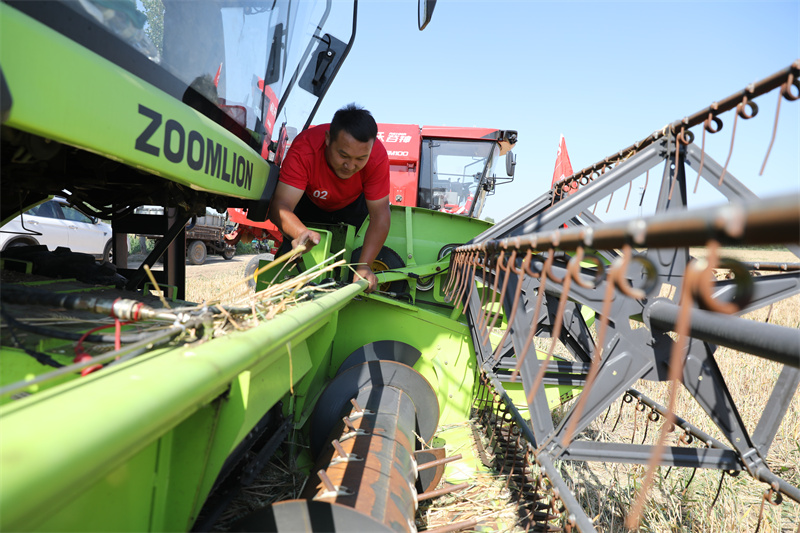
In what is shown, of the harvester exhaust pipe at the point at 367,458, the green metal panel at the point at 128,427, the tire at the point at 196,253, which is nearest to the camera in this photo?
the green metal panel at the point at 128,427

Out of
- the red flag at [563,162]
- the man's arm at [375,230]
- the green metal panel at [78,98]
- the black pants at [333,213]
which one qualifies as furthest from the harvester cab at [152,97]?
the red flag at [563,162]

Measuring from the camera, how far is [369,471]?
154 centimetres

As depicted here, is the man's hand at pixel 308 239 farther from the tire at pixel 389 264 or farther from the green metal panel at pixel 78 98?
the tire at pixel 389 264

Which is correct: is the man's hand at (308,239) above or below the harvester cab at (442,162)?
below

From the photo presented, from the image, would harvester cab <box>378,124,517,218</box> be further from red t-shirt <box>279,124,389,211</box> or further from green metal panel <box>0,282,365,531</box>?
green metal panel <box>0,282,365,531</box>

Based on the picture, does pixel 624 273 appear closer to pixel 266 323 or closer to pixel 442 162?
pixel 266 323

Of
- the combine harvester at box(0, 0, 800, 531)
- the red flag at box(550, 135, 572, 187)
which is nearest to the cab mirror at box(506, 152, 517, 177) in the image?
the red flag at box(550, 135, 572, 187)

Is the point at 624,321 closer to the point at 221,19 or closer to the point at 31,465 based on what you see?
the point at 31,465

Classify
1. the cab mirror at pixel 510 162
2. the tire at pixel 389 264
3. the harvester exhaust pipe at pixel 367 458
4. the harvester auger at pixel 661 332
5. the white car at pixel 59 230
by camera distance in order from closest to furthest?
the harvester exhaust pipe at pixel 367 458, the harvester auger at pixel 661 332, the tire at pixel 389 264, the cab mirror at pixel 510 162, the white car at pixel 59 230

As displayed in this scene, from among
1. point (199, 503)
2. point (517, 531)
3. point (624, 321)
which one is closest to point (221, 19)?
point (199, 503)

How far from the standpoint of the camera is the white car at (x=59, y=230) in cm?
892

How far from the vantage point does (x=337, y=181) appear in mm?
3145

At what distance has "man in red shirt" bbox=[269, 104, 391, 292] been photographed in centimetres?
277

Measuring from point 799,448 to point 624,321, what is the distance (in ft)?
7.54
